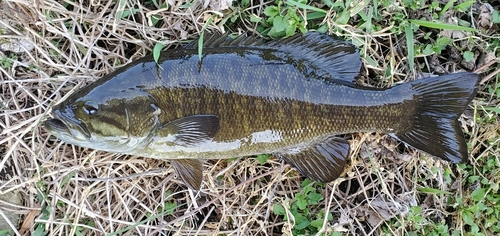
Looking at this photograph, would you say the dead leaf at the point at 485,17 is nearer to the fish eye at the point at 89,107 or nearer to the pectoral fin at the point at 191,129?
the pectoral fin at the point at 191,129

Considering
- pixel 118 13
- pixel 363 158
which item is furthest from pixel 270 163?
pixel 118 13

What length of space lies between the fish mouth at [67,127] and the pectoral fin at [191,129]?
1.50 feet

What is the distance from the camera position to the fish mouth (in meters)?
2.59

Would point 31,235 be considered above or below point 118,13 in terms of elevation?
below

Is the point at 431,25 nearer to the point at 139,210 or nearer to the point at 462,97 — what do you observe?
the point at 462,97

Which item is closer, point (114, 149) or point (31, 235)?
point (114, 149)

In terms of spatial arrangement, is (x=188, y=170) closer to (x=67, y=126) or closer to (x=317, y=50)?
(x=67, y=126)

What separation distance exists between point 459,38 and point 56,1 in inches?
117

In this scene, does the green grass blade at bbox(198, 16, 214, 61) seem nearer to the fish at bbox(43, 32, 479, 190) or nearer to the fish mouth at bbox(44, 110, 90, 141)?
the fish at bbox(43, 32, 479, 190)

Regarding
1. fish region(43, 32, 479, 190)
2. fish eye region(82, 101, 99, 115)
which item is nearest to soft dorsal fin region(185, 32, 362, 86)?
fish region(43, 32, 479, 190)

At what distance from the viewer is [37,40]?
302 cm

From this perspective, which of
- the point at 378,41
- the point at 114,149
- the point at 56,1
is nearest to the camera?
the point at 114,149

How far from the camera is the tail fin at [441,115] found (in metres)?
2.77

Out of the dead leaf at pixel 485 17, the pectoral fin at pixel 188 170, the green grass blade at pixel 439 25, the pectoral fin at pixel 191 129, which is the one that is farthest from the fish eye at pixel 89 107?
the dead leaf at pixel 485 17
